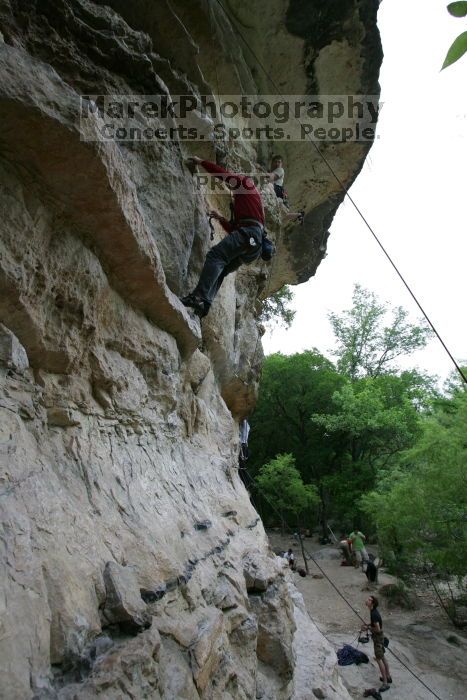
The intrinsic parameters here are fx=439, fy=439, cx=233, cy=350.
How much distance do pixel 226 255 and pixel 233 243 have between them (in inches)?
5.6

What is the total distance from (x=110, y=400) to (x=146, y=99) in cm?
259

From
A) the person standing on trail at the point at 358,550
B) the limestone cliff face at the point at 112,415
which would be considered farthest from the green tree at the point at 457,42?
the person standing on trail at the point at 358,550

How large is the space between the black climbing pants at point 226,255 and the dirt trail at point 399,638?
7476 millimetres

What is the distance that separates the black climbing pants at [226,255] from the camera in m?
4.05

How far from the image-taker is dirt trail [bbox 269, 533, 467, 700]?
7.96m

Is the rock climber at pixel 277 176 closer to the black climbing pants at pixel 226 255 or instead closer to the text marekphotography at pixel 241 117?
the text marekphotography at pixel 241 117

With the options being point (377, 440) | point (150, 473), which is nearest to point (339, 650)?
point (150, 473)

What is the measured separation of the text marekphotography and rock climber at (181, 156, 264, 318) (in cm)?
55

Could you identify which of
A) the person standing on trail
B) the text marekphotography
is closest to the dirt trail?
the person standing on trail

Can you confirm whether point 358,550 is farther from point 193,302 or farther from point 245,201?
point 245,201

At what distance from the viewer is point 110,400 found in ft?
9.10

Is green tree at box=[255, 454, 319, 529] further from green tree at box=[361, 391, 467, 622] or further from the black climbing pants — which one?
the black climbing pants

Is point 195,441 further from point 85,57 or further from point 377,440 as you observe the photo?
point 377,440

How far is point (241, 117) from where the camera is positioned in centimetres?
646
